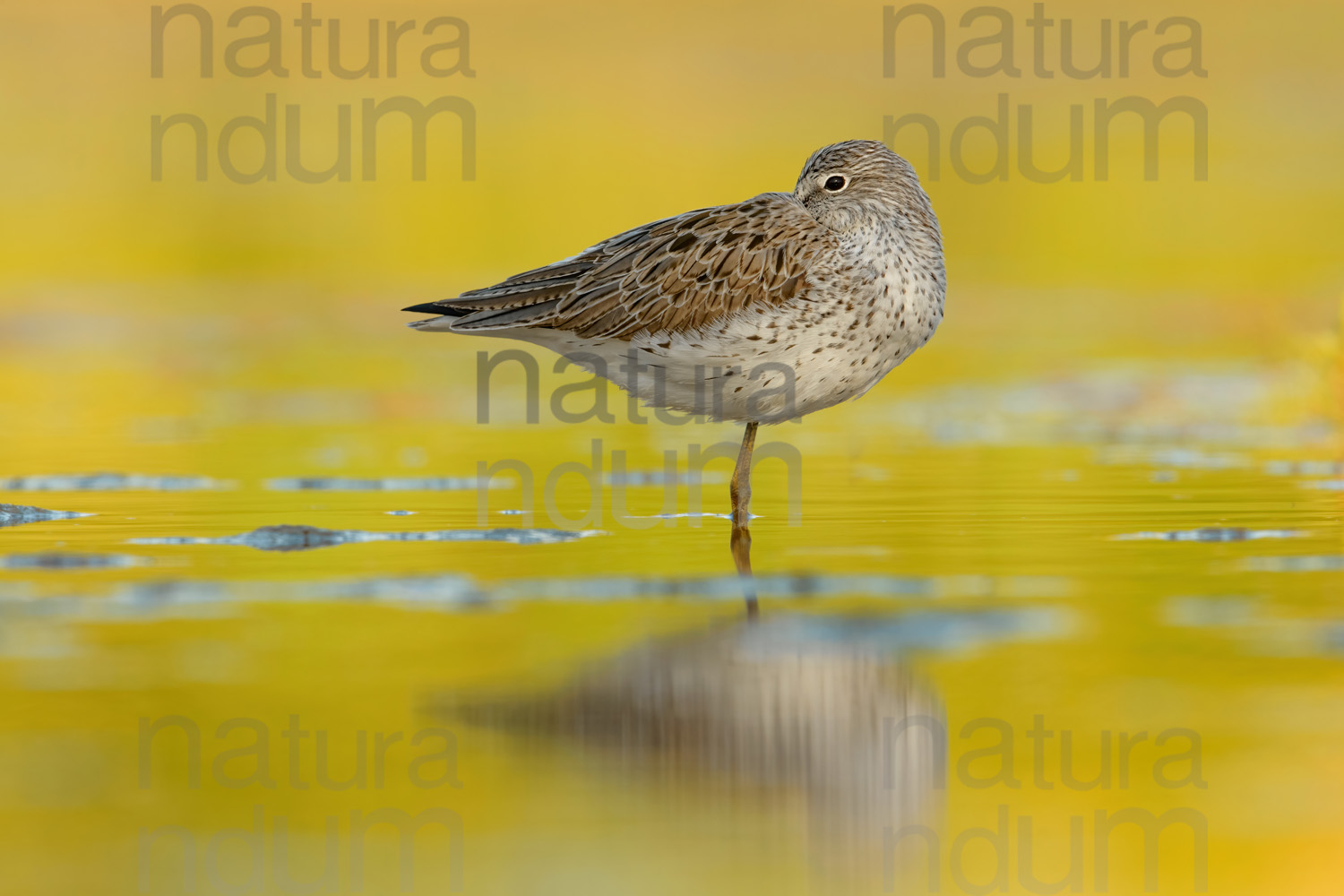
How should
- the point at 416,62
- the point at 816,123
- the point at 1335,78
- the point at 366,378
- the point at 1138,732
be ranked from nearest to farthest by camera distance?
the point at 1138,732, the point at 366,378, the point at 816,123, the point at 416,62, the point at 1335,78

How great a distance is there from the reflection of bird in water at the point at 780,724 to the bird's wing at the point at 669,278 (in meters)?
3.02

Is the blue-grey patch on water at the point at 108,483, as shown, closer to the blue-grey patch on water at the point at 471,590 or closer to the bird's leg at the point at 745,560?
the blue-grey patch on water at the point at 471,590

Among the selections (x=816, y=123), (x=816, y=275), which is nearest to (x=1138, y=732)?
(x=816, y=275)

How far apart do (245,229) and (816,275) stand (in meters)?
21.4

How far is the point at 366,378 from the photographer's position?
15.6 m

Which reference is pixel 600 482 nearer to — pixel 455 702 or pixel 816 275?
pixel 816 275

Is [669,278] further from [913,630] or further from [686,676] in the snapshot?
[686,676]

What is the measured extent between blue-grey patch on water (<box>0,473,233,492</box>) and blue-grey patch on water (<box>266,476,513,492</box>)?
327 millimetres

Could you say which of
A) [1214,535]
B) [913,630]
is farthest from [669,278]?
[913,630]

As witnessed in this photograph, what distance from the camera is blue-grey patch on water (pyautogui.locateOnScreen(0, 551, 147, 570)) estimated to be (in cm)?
712

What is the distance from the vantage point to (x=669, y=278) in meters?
8.99

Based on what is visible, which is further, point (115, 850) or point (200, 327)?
point (200, 327)

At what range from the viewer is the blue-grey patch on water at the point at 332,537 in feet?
25.4

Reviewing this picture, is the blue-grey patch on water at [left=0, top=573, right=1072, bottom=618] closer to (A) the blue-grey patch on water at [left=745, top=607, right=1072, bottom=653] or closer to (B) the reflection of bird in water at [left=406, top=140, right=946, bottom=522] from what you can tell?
(A) the blue-grey patch on water at [left=745, top=607, right=1072, bottom=653]
